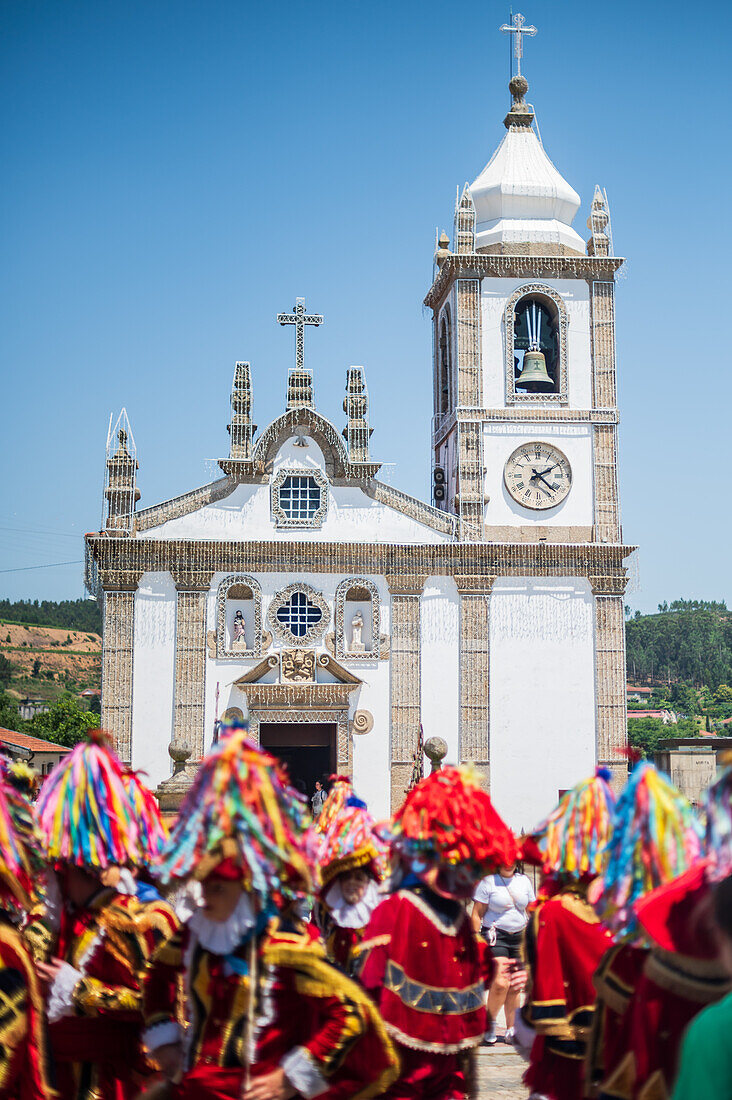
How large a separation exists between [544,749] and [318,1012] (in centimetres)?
2345

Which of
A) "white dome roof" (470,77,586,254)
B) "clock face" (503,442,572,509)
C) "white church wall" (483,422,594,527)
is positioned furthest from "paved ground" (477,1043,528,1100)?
"white dome roof" (470,77,586,254)

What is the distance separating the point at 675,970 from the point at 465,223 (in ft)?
89.5

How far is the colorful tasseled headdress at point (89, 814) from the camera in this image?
17.6 ft

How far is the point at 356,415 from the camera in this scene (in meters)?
28.1

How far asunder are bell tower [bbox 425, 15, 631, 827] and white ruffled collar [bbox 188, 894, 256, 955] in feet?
74.8

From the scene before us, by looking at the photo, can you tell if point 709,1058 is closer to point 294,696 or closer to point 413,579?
point 294,696

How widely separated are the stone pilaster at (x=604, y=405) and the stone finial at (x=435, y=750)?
20.9 ft

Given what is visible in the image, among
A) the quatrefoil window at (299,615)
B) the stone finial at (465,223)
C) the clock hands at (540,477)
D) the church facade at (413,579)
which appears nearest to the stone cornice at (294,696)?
the church facade at (413,579)

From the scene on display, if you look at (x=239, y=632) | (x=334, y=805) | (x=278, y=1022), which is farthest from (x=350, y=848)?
(x=239, y=632)

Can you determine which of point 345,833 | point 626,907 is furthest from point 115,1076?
point 345,833

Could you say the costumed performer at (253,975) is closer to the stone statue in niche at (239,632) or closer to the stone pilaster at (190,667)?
the stone pilaster at (190,667)

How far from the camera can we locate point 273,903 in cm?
442

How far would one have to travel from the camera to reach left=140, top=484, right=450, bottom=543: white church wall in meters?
27.2

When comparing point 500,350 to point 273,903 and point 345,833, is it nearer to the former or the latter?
point 345,833
